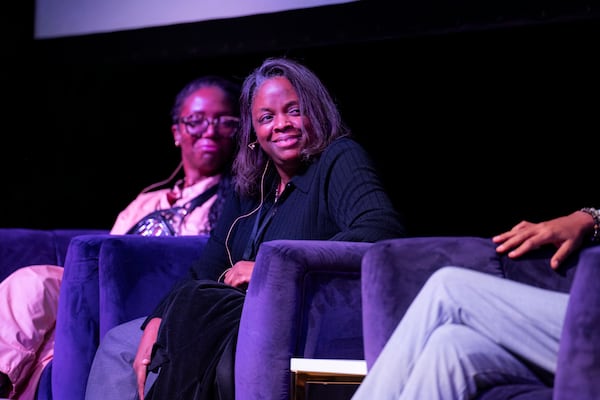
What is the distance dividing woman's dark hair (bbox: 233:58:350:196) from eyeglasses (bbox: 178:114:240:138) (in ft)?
1.43

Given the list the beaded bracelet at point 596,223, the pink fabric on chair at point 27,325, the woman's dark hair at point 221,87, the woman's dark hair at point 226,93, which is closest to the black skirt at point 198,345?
the pink fabric on chair at point 27,325

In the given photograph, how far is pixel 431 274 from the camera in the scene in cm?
155

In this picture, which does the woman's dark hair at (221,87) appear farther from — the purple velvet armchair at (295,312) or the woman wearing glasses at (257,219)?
the purple velvet armchair at (295,312)

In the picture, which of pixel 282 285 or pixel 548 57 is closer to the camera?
pixel 282 285

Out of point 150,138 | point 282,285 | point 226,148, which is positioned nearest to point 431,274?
point 282,285

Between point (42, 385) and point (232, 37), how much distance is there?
1485mm

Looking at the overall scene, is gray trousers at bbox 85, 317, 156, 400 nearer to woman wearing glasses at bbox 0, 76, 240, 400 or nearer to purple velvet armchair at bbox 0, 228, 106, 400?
woman wearing glasses at bbox 0, 76, 240, 400

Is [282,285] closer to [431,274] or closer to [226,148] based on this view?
[431,274]

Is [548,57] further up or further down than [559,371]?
further up

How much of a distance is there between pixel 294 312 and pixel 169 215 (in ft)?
4.01

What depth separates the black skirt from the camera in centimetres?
173

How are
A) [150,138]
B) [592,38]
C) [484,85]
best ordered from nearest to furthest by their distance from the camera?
1. [592,38]
2. [484,85]
3. [150,138]

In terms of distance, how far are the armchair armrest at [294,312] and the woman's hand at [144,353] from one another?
0.30 metres

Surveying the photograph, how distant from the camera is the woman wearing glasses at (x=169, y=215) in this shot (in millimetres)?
2270
